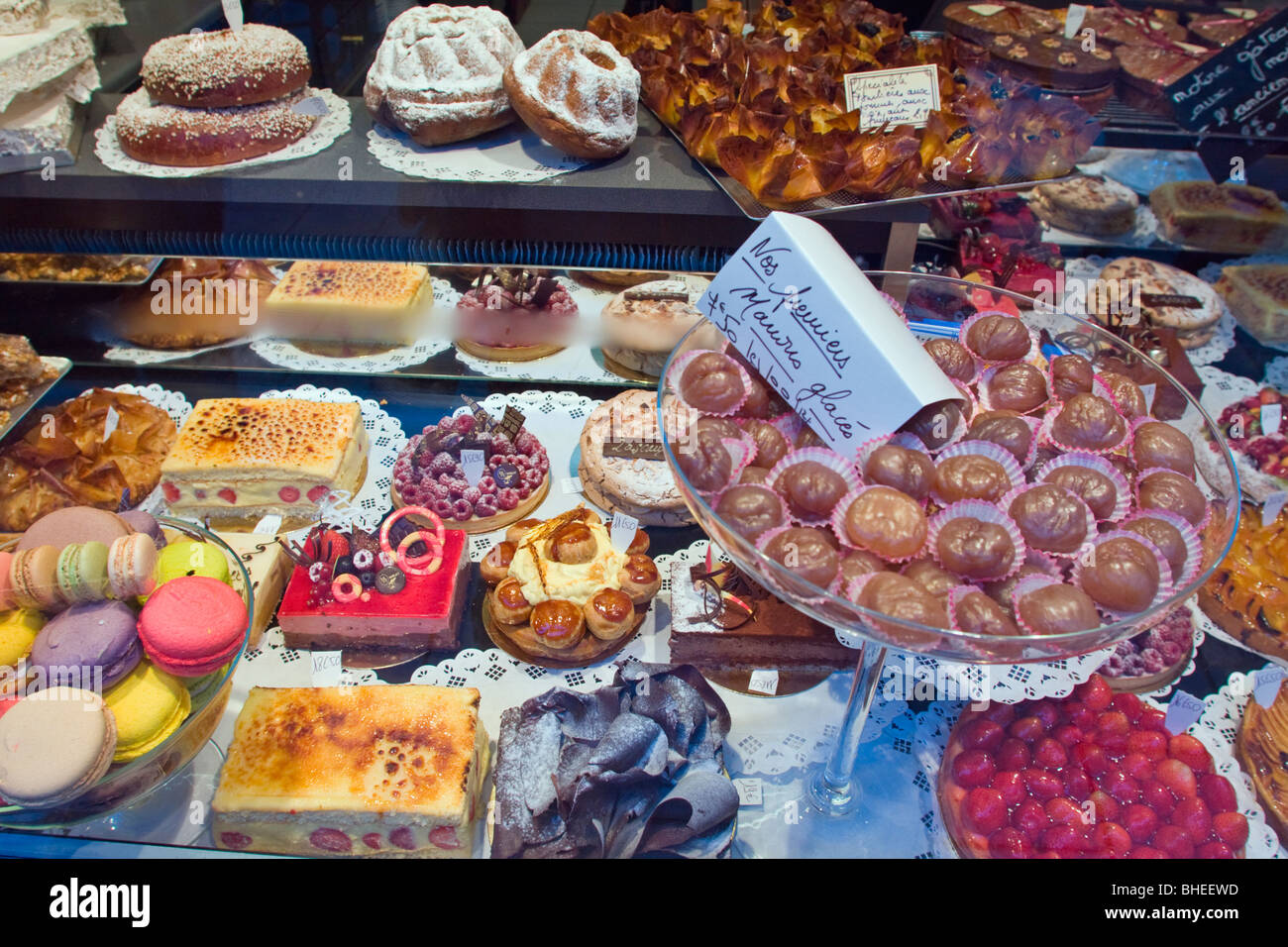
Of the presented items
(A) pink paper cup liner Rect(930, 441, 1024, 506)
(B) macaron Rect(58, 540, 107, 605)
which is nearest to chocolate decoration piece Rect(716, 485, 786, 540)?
(A) pink paper cup liner Rect(930, 441, 1024, 506)

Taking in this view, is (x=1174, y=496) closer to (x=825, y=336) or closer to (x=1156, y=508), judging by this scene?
(x=1156, y=508)

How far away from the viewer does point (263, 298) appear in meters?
3.28

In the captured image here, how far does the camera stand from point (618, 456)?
9.32ft

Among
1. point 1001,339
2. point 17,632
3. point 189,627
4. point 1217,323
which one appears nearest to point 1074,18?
point 1217,323

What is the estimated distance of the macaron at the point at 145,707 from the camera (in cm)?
174

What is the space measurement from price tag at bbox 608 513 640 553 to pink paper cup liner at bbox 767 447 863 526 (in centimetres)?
108

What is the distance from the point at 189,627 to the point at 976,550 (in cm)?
160

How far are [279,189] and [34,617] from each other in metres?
1.21

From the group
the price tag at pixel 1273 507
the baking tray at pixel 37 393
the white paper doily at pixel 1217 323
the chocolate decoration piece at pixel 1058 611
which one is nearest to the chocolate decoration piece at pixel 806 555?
the chocolate decoration piece at pixel 1058 611

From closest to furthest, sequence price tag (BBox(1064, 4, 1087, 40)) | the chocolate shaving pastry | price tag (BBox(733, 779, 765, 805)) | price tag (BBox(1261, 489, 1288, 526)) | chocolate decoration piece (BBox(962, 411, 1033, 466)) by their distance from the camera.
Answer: chocolate decoration piece (BBox(962, 411, 1033, 466)), the chocolate shaving pastry, price tag (BBox(733, 779, 765, 805)), price tag (BBox(1261, 489, 1288, 526)), price tag (BBox(1064, 4, 1087, 40))

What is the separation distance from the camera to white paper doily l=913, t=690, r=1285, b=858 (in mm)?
2000

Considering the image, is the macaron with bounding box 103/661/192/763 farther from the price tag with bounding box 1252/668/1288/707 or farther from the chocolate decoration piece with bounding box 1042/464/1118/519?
the price tag with bounding box 1252/668/1288/707

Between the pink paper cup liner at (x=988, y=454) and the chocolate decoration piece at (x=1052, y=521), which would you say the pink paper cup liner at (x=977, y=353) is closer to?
the pink paper cup liner at (x=988, y=454)

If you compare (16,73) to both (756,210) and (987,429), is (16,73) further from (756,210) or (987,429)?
(987,429)
